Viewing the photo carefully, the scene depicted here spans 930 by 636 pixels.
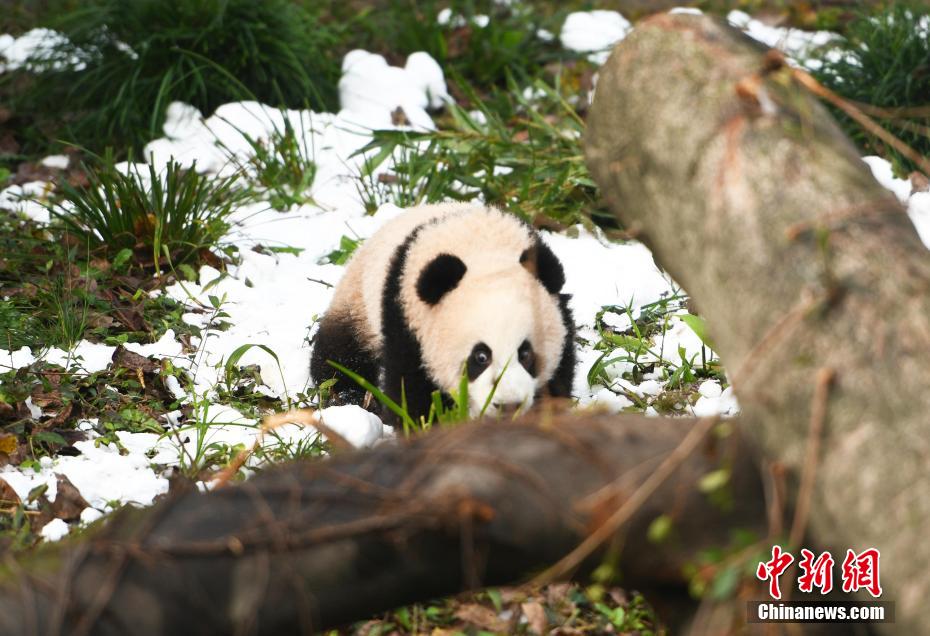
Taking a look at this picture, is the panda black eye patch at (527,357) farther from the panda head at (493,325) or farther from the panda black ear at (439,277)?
the panda black ear at (439,277)

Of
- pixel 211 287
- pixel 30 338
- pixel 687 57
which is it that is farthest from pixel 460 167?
pixel 687 57

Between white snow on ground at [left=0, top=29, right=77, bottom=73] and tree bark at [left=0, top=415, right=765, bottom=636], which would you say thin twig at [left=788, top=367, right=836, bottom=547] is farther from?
white snow on ground at [left=0, top=29, right=77, bottom=73]

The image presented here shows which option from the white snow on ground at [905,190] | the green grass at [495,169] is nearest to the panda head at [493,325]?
the green grass at [495,169]

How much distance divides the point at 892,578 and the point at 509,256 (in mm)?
2022

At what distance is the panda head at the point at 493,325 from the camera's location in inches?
127

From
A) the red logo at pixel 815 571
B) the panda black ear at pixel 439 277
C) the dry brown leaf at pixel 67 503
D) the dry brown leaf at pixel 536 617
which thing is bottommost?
the dry brown leaf at pixel 536 617

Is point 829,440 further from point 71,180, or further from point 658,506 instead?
point 71,180

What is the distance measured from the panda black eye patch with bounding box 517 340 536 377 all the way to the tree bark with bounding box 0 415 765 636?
4.32ft

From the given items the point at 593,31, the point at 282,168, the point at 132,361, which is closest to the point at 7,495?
the point at 132,361

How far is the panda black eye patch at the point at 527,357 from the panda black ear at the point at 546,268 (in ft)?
0.87

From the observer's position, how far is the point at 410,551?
1.83 metres

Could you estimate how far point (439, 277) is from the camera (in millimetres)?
3354

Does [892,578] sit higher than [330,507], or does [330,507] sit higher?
[330,507]

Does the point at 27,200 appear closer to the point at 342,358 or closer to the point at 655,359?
the point at 342,358
